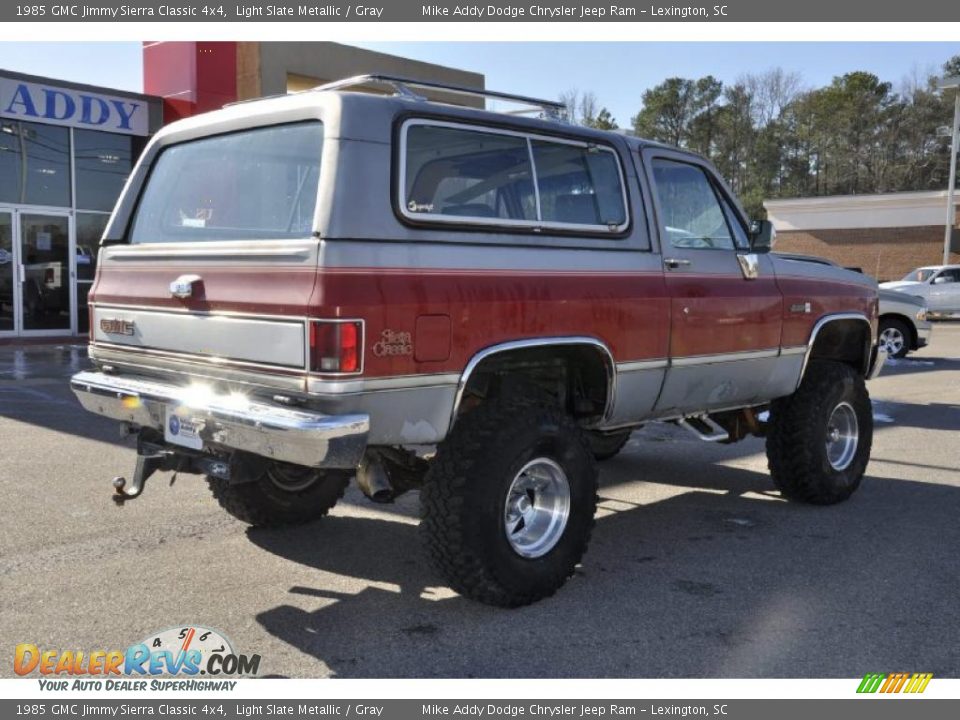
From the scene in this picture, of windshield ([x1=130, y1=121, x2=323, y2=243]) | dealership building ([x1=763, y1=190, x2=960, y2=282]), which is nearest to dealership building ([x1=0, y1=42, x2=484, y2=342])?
windshield ([x1=130, y1=121, x2=323, y2=243])

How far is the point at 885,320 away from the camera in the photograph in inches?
620

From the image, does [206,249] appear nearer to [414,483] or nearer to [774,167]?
[414,483]

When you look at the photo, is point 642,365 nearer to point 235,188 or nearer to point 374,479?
point 374,479

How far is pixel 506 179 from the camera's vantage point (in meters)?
4.39

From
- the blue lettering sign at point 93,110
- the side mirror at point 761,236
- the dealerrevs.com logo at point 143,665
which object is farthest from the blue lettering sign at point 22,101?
the dealerrevs.com logo at point 143,665

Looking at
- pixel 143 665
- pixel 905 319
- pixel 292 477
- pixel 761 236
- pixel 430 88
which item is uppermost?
pixel 430 88

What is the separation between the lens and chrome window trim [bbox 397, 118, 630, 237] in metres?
3.78

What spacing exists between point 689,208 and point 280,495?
2.87 metres

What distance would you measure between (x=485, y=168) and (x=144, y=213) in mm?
1820

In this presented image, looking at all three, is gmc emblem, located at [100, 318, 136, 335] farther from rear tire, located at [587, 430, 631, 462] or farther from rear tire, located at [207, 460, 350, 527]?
rear tire, located at [587, 430, 631, 462]

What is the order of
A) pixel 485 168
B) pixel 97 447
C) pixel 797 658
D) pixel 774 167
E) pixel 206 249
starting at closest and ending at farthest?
pixel 797 658, pixel 206 249, pixel 485 168, pixel 97 447, pixel 774 167

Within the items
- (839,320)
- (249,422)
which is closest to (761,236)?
(839,320)

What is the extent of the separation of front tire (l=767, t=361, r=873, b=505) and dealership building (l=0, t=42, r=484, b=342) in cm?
1386

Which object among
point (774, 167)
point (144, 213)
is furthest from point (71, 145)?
point (774, 167)
